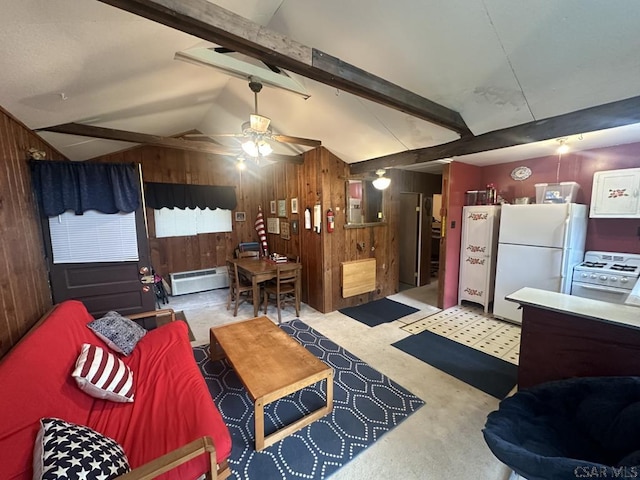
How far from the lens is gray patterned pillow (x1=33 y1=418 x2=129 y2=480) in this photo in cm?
95

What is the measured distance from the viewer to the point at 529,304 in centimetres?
186

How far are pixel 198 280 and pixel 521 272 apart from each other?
205 inches

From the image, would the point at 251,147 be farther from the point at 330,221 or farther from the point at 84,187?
the point at 330,221

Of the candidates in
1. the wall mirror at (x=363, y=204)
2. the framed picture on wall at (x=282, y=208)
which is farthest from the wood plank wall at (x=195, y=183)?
the wall mirror at (x=363, y=204)

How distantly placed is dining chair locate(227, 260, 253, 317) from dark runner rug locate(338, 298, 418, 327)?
1.57m

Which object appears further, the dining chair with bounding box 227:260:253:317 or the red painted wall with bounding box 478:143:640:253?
the dining chair with bounding box 227:260:253:317

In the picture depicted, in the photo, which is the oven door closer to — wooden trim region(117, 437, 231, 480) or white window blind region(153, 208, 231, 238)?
wooden trim region(117, 437, 231, 480)

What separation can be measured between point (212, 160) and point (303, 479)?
17.2 feet

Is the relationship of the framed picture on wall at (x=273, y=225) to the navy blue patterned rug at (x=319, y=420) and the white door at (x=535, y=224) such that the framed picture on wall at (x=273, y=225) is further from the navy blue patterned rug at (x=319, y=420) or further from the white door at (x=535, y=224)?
the white door at (x=535, y=224)

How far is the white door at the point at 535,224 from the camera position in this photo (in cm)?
297

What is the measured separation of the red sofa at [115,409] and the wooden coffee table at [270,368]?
0.90ft

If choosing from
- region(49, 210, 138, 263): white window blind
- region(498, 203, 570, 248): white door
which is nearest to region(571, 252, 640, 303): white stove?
region(498, 203, 570, 248): white door

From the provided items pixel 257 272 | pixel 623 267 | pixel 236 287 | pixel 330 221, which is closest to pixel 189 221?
pixel 236 287

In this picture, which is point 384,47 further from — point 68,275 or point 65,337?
point 68,275
